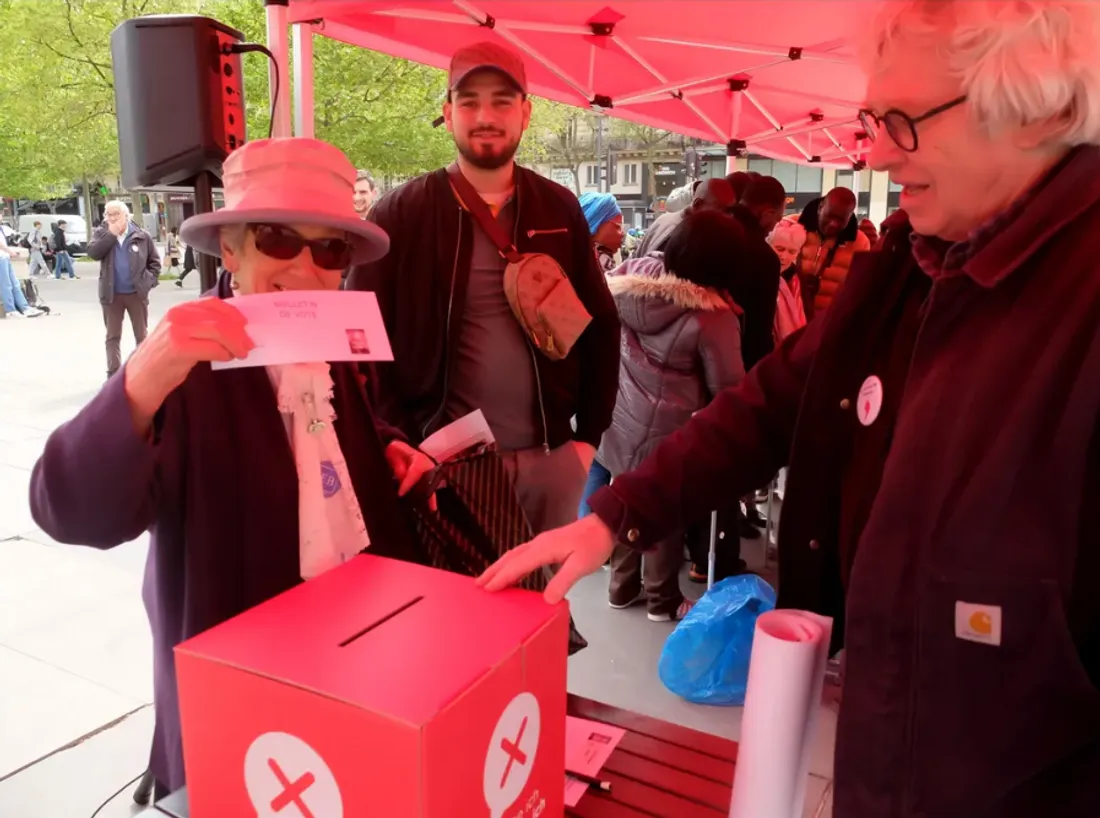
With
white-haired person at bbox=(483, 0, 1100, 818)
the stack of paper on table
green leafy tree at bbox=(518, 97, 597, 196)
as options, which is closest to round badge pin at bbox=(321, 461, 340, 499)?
white-haired person at bbox=(483, 0, 1100, 818)

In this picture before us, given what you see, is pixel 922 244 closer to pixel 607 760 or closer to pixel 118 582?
pixel 607 760

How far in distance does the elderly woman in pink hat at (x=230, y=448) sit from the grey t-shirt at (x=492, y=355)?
0.96 meters

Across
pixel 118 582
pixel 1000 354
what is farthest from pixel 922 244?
pixel 118 582

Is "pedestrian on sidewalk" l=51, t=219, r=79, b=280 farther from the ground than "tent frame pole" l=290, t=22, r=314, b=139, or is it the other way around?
"tent frame pole" l=290, t=22, r=314, b=139

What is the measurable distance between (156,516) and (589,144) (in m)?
28.3

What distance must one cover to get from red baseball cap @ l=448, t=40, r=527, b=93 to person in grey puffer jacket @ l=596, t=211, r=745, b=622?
112cm

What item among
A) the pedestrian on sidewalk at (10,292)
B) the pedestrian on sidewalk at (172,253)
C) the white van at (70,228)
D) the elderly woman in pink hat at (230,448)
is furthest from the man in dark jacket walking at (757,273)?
the white van at (70,228)

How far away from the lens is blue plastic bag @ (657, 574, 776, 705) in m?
2.85

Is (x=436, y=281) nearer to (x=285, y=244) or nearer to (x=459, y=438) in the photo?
(x=459, y=438)

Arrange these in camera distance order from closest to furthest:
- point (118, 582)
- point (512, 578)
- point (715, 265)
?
point (512, 578) → point (715, 265) → point (118, 582)

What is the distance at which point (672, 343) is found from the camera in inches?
131

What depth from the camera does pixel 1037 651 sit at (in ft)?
2.80

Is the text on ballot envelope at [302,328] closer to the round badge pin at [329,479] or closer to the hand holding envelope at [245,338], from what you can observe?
the hand holding envelope at [245,338]

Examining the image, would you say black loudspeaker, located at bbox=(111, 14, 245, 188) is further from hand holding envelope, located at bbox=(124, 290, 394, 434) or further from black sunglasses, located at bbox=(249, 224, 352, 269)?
hand holding envelope, located at bbox=(124, 290, 394, 434)
